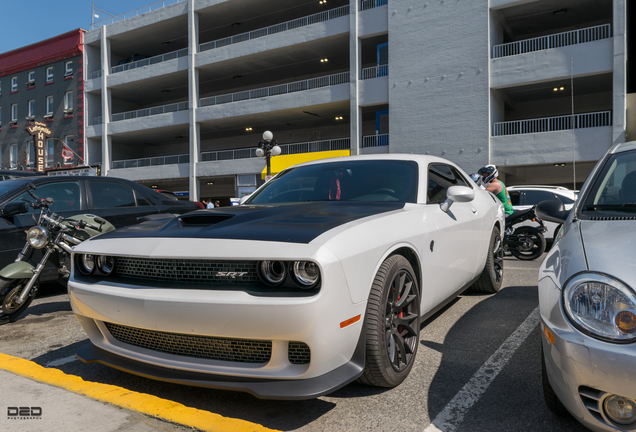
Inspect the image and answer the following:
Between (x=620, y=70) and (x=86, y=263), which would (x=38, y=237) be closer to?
(x=86, y=263)

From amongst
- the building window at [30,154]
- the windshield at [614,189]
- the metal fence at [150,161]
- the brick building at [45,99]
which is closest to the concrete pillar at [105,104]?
the metal fence at [150,161]

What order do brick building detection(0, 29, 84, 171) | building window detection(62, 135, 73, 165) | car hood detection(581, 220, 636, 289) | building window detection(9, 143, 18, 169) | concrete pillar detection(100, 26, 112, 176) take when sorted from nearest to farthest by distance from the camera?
car hood detection(581, 220, 636, 289)
concrete pillar detection(100, 26, 112, 176)
building window detection(62, 135, 73, 165)
brick building detection(0, 29, 84, 171)
building window detection(9, 143, 18, 169)

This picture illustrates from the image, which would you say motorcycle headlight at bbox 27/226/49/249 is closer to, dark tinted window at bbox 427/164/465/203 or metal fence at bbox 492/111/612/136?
dark tinted window at bbox 427/164/465/203

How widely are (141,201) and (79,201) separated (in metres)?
0.78

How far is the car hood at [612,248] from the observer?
1.76 m

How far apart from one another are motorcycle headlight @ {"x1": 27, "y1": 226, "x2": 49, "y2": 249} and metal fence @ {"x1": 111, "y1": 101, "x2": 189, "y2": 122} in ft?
83.0

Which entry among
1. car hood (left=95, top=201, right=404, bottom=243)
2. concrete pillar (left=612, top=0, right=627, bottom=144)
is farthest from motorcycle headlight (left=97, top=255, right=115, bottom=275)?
concrete pillar (left=612, top=0, right=627, bottom=144)

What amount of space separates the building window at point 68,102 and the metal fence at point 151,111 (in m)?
4.17

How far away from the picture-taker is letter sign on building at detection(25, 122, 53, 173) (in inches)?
1241

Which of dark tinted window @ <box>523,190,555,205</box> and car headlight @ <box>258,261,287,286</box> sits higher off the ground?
dark tinted window @ <box>523,190,555,205</box>

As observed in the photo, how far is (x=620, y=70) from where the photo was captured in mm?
16578

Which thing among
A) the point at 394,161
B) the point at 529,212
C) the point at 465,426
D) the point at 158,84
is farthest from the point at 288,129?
the point at 465,426

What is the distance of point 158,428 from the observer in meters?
2.07

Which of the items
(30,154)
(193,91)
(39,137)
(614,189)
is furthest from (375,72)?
(30,154)
